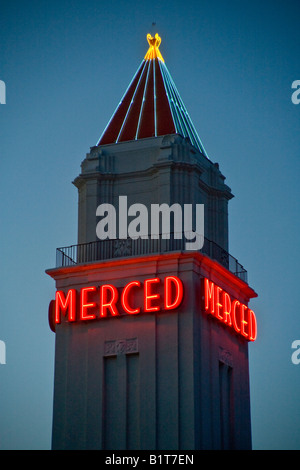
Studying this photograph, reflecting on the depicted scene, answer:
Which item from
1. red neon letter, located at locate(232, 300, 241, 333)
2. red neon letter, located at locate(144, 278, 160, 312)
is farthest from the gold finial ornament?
red neon letter, located at locate(144, 278, 160, 312)

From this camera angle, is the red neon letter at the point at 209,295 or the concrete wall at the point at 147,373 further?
the red neon letter at the point at 209,295

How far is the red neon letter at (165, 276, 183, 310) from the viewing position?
185 feet

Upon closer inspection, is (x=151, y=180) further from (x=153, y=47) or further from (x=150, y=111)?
(x=153, y=47)

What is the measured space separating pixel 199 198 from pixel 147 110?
617 centimetres

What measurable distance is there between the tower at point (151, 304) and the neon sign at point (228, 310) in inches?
2.4

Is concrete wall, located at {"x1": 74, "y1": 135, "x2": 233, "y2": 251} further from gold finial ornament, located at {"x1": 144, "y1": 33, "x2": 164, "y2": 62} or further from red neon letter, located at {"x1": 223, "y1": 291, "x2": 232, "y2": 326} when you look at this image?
gold finial ornament, located at {"x1": 144, "y1": 33, "x2": 164, "y2": 62}

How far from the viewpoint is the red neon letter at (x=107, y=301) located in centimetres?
5762

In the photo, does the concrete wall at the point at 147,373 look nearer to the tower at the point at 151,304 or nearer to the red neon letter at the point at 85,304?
the tower at the point at 151,304

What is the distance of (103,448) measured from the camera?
5591cm

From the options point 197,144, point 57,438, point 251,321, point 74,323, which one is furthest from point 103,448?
point 197,144

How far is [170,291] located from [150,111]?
1222cm

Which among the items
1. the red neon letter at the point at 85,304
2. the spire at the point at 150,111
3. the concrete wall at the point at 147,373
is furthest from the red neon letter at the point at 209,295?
the spire at the point at 150,111

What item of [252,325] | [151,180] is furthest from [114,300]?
[252,325]

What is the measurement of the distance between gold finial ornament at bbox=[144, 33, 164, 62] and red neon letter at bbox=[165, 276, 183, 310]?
53.9ft
